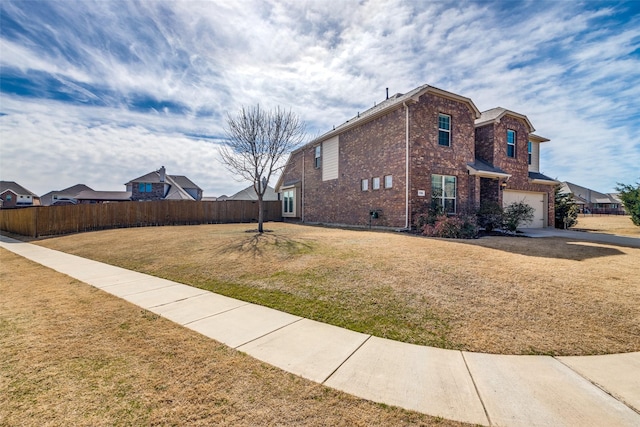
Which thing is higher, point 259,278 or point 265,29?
point 265,29

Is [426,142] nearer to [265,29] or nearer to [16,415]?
[265,29]

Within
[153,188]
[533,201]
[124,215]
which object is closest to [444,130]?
[533,201]

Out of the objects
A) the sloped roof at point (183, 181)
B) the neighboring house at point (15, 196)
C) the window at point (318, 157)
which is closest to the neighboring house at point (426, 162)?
the window at point (318, 157)

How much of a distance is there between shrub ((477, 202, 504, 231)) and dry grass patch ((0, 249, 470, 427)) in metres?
13.3

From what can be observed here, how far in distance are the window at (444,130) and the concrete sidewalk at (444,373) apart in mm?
11698

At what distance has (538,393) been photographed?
2334 mm

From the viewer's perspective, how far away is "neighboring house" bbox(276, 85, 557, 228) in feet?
40.9

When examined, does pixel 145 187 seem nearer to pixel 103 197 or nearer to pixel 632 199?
pixel 103 197

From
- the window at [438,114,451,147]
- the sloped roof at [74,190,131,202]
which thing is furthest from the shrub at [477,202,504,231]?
→ the sloped roof at [74,190,131,202]

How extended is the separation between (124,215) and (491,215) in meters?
22.7

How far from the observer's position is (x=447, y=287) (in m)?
4.82

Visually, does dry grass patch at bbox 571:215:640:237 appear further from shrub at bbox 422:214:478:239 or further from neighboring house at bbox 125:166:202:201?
neighboring house at bbox 125:166:202:201

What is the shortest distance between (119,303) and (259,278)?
242 centimetres

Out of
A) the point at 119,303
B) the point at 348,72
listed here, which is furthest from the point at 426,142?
the point at 119,303
